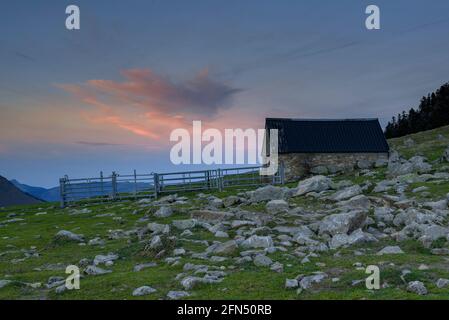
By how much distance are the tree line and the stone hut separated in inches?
1904

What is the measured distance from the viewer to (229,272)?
10328 mm

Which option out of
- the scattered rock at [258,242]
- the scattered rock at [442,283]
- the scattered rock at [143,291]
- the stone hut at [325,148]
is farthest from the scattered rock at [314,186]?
the scattered rock at [143,291]

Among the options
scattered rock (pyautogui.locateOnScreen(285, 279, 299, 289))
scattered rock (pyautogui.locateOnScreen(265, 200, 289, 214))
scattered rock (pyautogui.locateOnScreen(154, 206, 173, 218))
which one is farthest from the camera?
scattered rock (pyautogui.locateOnScreen(154, 206, 173, 218))

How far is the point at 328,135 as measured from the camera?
44.9 metres

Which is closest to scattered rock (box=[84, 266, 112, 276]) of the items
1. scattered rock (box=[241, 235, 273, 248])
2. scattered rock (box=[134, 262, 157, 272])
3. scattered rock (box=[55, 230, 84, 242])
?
scattered rock (box=[134, 262, 157, 272])

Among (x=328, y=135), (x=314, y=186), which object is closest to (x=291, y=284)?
(x=314, y=186)

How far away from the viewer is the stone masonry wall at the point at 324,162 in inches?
1655

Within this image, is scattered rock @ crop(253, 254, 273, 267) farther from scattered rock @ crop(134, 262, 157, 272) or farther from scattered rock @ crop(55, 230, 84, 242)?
scattered rock @ crop(55, 230, 84, 242)

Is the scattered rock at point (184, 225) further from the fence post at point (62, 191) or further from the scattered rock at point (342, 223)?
the fence post at point (62, 191)

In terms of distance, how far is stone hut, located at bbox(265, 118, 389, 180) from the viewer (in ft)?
139

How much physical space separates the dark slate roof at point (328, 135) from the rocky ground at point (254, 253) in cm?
2061

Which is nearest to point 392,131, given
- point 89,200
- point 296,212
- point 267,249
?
point 89,200

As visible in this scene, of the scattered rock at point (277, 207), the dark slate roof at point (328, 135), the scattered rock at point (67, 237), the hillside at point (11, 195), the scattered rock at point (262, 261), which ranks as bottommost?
the hillside at point (11, 195)

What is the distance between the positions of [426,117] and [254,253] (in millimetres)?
89978
